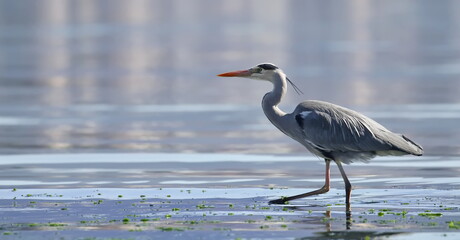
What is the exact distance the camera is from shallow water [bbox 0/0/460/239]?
38.0 feet

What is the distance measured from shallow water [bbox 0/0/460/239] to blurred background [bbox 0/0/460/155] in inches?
2.6

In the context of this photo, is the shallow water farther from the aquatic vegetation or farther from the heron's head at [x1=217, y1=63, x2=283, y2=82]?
the heron's head at [x1=217, y1=63, x2=283, y2=82]

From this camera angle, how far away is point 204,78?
103 feet

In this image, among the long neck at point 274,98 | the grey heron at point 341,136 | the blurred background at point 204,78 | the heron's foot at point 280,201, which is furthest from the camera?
the blurred background at point 204,78

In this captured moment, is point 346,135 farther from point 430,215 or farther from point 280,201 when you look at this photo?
point 430,215

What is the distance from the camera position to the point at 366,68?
3397 centimetres

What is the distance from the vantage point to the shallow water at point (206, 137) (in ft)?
38.0

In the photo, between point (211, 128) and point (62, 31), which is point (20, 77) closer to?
point (211, 128)

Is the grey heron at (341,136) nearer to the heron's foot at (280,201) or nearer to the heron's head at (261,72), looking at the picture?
the heron's foot at (280,201)

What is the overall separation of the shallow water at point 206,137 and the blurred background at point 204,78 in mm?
66

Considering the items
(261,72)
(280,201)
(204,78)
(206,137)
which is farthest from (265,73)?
(204,78)

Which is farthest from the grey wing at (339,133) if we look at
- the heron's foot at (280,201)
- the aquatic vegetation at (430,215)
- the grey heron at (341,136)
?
the aquatic vegetation at (430,215)

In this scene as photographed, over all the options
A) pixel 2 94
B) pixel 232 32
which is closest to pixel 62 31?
pixel 232 32

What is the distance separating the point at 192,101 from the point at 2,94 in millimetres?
4535
